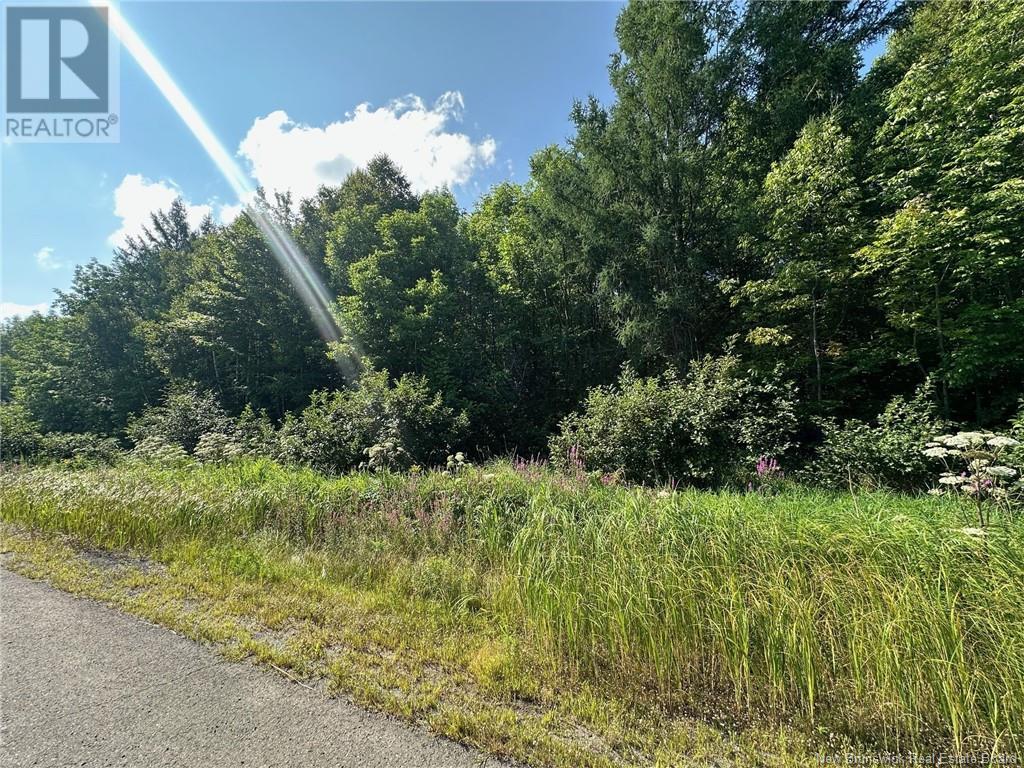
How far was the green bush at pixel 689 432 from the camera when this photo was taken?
708 cm

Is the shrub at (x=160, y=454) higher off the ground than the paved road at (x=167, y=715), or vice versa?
the shrub at (x=160, y=454)

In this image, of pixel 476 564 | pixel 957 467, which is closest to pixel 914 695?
pixel 476 564

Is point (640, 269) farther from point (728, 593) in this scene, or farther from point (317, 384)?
point (317, 384)

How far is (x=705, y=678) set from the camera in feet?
7.36

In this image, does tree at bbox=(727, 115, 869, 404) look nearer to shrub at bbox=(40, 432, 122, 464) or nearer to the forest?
the forest

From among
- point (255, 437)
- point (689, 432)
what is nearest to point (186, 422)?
point (255, 437)

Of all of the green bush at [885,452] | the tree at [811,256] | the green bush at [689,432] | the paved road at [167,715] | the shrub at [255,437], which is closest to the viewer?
the paved road at [167,715]

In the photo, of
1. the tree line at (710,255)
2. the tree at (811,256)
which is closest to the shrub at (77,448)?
the tree line at (710,255)

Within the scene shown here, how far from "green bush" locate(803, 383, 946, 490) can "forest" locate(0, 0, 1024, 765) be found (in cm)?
7

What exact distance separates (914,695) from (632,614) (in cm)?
134

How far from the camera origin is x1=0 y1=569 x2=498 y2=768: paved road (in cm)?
178

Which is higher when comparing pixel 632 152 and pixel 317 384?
pixel 632 152

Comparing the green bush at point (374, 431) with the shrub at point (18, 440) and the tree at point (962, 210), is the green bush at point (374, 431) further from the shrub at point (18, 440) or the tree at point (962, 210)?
the tree at point (962, 210)

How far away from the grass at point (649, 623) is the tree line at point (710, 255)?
17.6 feet
